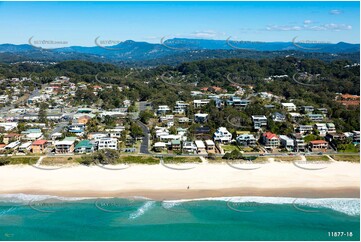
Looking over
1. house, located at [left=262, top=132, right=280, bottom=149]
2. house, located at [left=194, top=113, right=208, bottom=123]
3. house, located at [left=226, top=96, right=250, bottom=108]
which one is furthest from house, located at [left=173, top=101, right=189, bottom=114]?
house, located at [left=262, top=132, right=280, bottom=149]

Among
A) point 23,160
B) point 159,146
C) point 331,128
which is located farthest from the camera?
point 331,128

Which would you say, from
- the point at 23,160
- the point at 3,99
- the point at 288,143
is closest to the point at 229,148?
the point at 288,143

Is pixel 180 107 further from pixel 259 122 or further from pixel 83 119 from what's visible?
pixel 83 119

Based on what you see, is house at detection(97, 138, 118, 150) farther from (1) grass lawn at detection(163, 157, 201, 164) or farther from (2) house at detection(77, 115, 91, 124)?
(2) house at detection(77, 115, 91, 124)

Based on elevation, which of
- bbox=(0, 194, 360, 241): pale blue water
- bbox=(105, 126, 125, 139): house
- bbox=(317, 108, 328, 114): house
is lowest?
bbox=(0, 194, 360, 241): pale blue water

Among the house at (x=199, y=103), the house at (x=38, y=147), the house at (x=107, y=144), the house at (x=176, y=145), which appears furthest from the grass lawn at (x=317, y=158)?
the house at (x=38, y=147)

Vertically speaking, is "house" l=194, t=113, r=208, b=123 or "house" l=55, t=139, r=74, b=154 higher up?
"house" l=194, t=113, r=208, b=123

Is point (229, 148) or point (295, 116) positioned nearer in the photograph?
point (229, 148)
